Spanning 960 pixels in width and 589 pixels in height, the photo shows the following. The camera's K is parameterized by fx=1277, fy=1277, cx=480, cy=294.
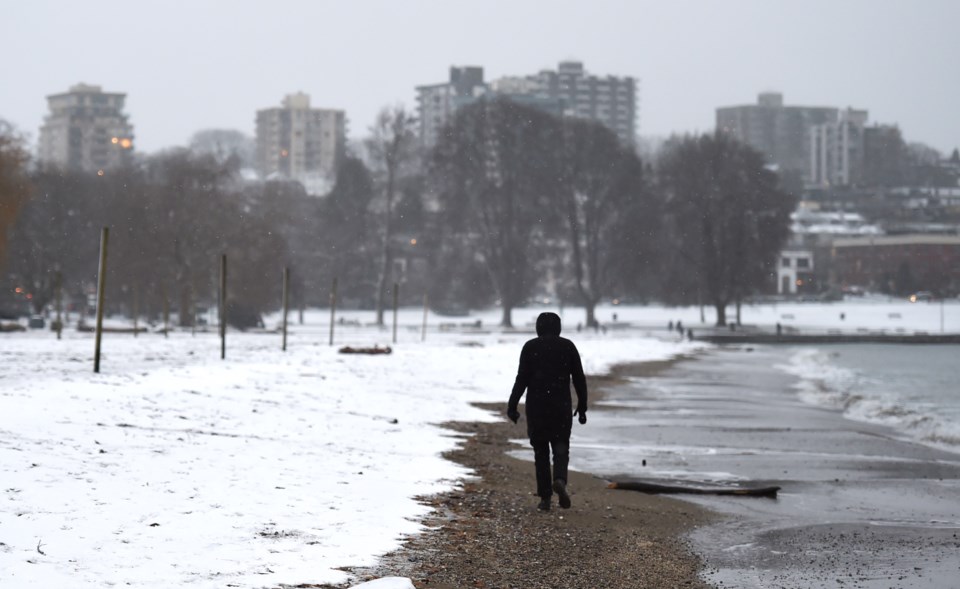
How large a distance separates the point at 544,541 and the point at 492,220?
236ft

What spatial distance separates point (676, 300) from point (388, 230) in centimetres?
2050

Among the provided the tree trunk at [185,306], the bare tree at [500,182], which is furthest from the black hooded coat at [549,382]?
the bare tree at [500,182]

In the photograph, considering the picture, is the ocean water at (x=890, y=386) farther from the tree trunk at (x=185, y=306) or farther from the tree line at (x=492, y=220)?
the tree trunk at (x=185, y=306)

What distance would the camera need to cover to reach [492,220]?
269ft

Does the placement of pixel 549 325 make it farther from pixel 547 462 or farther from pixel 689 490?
pixel 689 490

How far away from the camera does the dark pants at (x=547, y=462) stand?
11.4m

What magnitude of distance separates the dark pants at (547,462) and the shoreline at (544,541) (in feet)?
0.79

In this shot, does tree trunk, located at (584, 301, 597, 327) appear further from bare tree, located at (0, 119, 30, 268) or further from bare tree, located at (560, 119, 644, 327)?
bare tree, located at (0, 119, 30, 268)

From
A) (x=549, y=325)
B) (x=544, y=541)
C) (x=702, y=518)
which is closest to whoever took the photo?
(x=544, y=541)

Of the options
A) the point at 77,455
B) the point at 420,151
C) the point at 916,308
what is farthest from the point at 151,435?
the point at 916,308

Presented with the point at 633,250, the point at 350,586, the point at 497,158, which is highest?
the point at 497,158

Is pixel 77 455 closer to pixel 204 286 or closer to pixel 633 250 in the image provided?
pixel 204 286

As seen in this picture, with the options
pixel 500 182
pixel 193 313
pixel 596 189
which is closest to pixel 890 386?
pixel 193 313

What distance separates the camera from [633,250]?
81688mm
